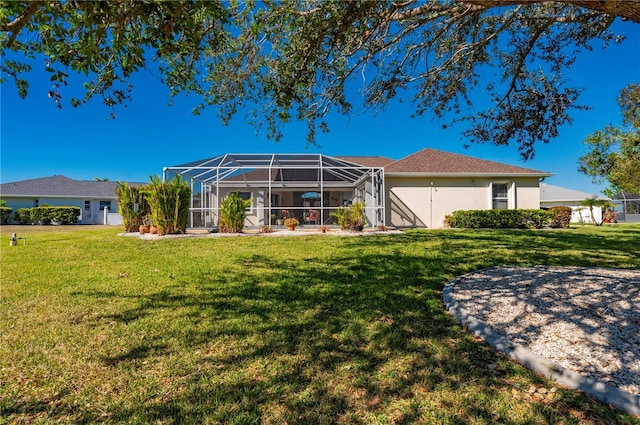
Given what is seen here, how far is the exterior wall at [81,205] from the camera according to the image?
25609 mm

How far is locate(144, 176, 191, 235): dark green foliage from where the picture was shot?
11.9 metres

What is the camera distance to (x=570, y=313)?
3.61 metres

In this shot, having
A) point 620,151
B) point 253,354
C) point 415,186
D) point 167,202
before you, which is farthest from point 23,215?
point 620,151

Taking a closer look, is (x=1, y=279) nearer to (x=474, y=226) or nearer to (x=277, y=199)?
(x=277, y=199)

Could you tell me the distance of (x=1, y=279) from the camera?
5.50 meters

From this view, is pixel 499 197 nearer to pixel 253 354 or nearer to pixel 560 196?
pixel 253 354

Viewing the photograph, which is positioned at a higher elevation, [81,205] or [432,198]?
[81,205]

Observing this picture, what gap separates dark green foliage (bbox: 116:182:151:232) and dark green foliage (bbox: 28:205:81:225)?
1472 cm

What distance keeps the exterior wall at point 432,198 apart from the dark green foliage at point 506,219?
1240 millimetres

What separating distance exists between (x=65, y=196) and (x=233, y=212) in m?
23.0

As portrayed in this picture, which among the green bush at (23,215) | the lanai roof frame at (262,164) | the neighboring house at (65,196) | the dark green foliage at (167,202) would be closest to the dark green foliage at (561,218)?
the lanai roof frame at (262,164)

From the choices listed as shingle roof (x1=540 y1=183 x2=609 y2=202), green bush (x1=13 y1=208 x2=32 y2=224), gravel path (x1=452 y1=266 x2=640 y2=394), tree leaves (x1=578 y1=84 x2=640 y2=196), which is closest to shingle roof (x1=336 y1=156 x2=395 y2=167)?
tree leaves (x1=578 y1=84 x2=640 y2=196)

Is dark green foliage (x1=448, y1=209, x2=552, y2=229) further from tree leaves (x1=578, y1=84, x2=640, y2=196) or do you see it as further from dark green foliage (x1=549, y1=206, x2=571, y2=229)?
tree leaves (x1=578, y1=84, x2=640, y2=196)

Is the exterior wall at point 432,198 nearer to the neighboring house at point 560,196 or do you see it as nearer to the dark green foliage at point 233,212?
the dark green foliage at point 233,212
